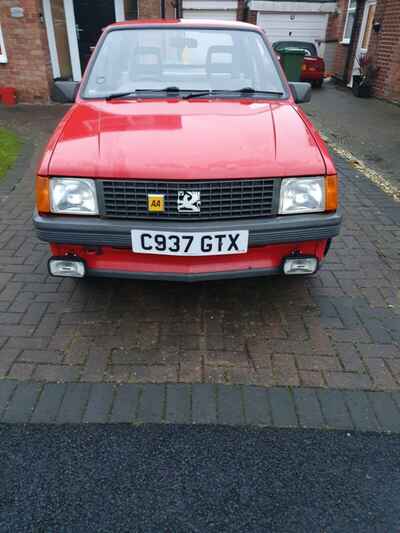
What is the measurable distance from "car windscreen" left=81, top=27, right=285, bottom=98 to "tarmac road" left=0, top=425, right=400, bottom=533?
2.61 meters

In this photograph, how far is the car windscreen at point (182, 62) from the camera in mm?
3459

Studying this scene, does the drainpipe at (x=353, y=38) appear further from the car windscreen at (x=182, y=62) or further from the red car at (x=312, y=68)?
the car windscreen at (x=182, y=62)

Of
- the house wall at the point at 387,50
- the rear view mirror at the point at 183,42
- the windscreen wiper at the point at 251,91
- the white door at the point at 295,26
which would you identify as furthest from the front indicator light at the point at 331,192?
the white door at the point at 295,26

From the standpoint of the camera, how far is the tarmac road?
1.79 m

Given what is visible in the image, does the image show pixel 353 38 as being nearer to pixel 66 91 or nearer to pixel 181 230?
pixel 66 91

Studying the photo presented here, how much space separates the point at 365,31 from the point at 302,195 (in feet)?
47.7

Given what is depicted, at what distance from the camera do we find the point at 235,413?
2305 millimetres

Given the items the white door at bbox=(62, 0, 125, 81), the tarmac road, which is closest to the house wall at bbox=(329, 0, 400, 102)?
the white door at bbox=(62, 0, 125, 81)

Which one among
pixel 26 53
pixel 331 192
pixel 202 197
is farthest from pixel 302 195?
pixel 26 53

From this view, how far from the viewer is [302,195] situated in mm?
2564

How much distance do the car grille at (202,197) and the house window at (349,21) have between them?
15718 millimetres

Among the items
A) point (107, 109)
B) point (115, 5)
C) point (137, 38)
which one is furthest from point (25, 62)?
point (107, 109)

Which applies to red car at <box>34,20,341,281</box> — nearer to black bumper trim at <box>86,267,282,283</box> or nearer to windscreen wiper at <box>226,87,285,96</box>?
black bumper trim at <box>86,267,282,283</box>

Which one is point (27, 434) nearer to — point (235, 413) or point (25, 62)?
point (235, 413)
